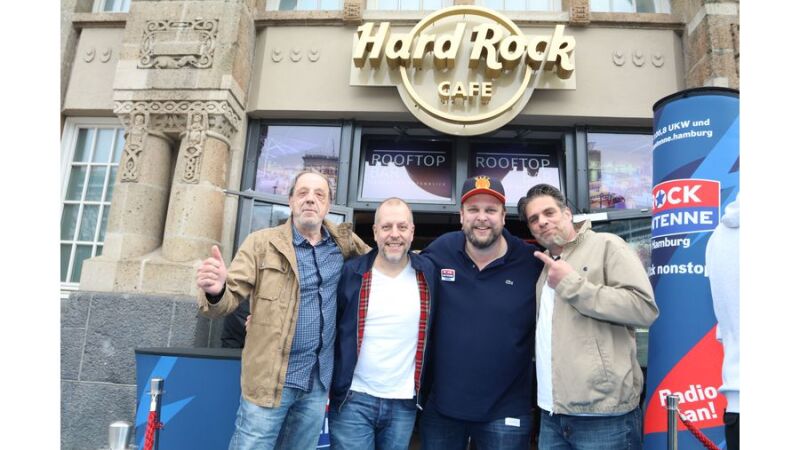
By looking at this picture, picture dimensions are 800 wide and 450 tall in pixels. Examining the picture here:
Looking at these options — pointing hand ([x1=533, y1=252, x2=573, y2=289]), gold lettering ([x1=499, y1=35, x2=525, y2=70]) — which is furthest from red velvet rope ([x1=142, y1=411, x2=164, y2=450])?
gold lettering ([x1=499, y1=35, x2=525, y2=70])

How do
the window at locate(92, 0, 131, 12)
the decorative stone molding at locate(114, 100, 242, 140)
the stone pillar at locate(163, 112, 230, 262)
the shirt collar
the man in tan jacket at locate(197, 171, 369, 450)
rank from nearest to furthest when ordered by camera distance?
the man in tan jacket at locate(197, 171, 369, 450)
the shirt collar
the stone pillar at locate(163, 112, 230, 262)
the decorative stone molding at locate(114, 100, 242, 140)
the window at locate(92, 0, 131, 12)

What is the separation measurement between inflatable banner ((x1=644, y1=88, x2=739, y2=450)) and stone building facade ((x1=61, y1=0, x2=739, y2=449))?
8.11 ft

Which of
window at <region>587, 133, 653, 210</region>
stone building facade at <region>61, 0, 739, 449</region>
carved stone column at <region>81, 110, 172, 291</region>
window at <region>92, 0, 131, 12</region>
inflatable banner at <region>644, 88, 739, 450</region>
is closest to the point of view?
inflatable banner at <region>644, 88, 739, 450</region>

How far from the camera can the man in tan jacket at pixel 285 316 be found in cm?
232

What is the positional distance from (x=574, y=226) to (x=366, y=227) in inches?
261

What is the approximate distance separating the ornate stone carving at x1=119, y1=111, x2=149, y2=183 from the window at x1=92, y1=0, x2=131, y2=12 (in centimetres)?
246

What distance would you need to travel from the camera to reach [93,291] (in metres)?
4.97

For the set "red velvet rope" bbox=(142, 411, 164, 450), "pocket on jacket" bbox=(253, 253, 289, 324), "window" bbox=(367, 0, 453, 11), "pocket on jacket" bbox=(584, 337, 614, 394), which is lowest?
"red velvet rope" bbox=(142, 411, 164, 450)

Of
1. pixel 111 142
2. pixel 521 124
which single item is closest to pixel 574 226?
pixel 521 124

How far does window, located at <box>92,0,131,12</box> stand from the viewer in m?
6.69

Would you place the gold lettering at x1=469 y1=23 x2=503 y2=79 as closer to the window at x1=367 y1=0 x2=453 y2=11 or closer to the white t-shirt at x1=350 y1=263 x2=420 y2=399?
the window at x1=367 y1=0 x2=453 y2=11

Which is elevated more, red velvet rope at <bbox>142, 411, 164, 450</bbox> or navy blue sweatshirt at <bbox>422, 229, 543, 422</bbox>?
navy blue sweatshirt at <bbox>422, 229, 543, 422</bbox>

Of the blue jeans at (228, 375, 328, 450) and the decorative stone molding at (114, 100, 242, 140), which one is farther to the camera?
the decorative stone molding at (114, 100, 242, 140)

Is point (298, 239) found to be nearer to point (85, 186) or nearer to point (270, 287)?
point (270, 287)
